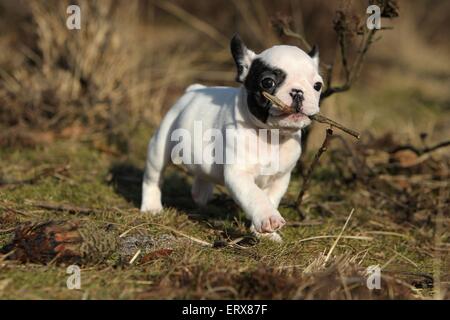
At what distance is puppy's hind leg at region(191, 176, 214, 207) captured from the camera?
189 inches

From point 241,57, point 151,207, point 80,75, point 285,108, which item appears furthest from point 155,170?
point 80,75

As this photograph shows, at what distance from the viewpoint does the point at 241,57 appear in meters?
3.97

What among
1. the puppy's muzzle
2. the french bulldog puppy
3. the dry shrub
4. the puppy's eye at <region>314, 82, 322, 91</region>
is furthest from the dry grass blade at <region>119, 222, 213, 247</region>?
the dry shrub

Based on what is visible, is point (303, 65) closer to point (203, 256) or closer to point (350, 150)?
point (203, 256)

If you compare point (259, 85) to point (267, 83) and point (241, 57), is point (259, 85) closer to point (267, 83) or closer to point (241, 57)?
point (267, 83)

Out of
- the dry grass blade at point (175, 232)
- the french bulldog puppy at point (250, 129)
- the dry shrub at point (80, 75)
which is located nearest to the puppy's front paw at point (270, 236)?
the french bulldog puppy at point (250, 129)

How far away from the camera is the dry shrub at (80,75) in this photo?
21.4 ft

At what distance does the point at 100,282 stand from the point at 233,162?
1163mm

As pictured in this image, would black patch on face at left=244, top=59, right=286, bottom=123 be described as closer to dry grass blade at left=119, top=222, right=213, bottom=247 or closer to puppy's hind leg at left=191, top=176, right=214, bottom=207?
dry grass blade at left=119, top=222, right=213, bottom=247

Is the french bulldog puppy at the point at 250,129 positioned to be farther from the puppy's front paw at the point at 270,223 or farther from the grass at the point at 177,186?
the grass at the point at 177,186

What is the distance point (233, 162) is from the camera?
388 cm

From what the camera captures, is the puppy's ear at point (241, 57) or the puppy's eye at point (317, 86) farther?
the puppy's ear at point (241, 57)
